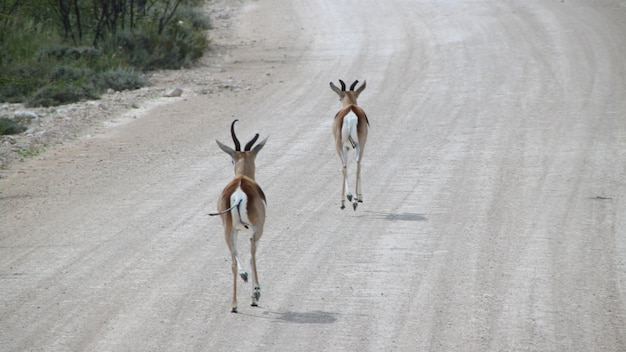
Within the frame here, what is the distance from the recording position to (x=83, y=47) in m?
24.0

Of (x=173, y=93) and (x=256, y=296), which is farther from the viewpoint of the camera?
(x=173, y=93)

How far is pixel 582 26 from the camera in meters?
27.4

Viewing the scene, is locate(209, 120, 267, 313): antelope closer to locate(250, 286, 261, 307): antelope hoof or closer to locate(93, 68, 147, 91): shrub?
locate(250, 286, 261, 307): antelope hoof

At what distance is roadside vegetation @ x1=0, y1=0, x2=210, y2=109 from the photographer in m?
21.1

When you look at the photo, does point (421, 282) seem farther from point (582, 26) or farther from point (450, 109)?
point (582, 26)

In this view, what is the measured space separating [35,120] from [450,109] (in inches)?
371

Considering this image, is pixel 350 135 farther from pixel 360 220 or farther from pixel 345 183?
pixel 360 220

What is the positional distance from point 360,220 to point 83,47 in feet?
47.7

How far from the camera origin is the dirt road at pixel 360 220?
8219 millimetres

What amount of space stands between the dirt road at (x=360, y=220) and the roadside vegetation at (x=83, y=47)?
2269mm

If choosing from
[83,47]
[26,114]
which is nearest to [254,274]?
[26,114]

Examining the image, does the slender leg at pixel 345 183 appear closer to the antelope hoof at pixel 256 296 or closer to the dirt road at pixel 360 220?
the dirt road at pixel 360 220

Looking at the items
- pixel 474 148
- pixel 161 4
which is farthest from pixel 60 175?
pixel 161 4

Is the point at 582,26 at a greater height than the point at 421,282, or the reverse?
the point at 421,282
